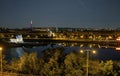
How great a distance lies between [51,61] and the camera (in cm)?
3531

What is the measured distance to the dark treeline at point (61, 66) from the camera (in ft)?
110

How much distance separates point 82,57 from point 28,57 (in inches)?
271

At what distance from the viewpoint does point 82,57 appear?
35.0 meters

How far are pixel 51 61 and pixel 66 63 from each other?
68.6 inches

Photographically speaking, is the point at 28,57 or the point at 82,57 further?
the point at 28,57

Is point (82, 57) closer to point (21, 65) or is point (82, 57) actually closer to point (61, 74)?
point (61, 74)

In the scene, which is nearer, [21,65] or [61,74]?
[61,74]

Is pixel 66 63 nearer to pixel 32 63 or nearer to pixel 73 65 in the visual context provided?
pixel 73 65

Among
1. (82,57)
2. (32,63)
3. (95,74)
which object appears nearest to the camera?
(95,74)

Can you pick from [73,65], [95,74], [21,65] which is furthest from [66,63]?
[21,65]

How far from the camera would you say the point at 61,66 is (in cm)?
3528

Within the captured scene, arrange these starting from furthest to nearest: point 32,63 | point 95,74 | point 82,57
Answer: point 32,63 < point 82,57 < point 95,74

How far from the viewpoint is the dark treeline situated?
3350 centimetres


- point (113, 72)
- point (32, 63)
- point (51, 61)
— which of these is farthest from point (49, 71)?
point (113, 72)
